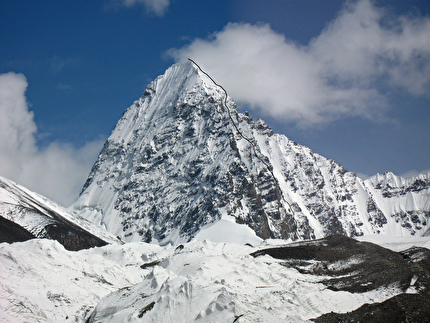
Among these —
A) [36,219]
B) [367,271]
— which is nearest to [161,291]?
[367,271]

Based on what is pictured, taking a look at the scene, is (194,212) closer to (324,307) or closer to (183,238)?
(183,238)

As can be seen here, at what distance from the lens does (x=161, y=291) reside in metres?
44.9

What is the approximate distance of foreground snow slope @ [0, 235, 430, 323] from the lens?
41312 millimetres

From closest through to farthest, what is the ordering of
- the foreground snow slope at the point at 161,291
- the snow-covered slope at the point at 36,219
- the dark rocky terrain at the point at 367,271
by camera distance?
1. the dark rocky terrain at the point at 367,271
2. the foreground snow slope at the point at 161,291
3. the snow-covered slope at the point at 36,219

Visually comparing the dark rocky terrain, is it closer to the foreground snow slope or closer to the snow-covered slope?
the foreground snow slope

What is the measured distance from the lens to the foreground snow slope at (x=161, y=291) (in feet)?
136

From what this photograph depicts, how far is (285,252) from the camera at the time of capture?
75.5 metres

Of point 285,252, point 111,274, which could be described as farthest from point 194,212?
point 111,274

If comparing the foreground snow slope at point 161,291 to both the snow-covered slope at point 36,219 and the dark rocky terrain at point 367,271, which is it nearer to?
the dark rocky terrain at point 367,271

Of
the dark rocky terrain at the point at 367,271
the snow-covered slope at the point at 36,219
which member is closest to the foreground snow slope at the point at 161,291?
the dark rocky terrain at the point at 367,271

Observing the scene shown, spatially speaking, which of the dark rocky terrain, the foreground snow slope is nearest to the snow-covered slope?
the foreground snow slope

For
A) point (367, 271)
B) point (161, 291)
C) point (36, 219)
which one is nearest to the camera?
point (161, 291)

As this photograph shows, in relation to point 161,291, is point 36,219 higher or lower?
higher

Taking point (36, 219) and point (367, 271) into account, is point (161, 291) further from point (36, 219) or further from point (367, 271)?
point (36, 219)
